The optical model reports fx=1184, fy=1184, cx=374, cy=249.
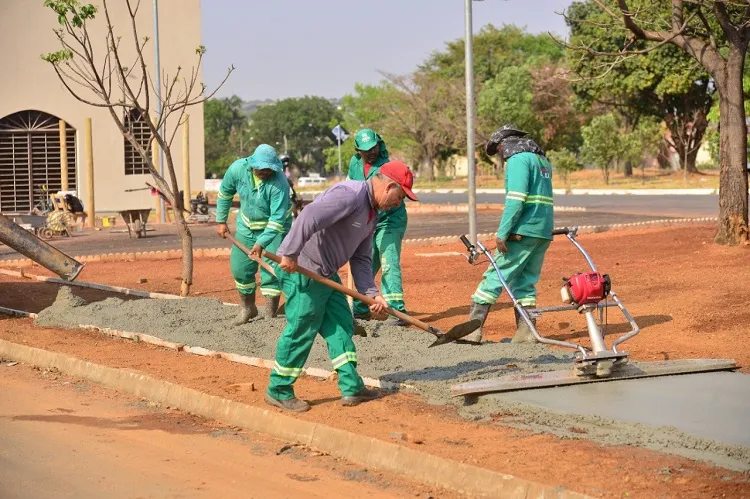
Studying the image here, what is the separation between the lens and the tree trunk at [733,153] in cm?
1661

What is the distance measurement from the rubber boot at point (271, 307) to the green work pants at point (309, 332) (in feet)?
12.4

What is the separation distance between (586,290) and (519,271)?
2.37m

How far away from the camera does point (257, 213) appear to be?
459 inches

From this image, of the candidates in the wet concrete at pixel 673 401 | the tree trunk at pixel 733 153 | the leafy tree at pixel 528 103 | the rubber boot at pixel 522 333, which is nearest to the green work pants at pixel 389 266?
the rubber boot at pixel 522 333

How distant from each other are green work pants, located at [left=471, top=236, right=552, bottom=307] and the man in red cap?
2206 millimetres

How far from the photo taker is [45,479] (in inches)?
260

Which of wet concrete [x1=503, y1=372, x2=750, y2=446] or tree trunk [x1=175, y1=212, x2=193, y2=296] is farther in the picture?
tree trunk [x1=175, y1=212, x2=193, y2=296]

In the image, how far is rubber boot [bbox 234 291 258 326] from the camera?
1194cm

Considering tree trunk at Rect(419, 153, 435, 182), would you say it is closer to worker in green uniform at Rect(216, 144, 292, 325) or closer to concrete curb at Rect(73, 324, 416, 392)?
concrete curb at Rect(73, 324, 416, 392)

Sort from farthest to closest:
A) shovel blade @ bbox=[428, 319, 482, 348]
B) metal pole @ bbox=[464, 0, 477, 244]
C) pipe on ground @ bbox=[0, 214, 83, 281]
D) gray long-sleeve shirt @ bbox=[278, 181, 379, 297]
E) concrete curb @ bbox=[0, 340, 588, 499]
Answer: metal pole @ bbox=[464, 0, 477, 244]
pipe on ground @ bbox=[0, 214, 83, 281]
shovel blade @ bbox=[428, 319, 482, 348]
gray long-sleeve shirt @ bbox=[278, 181, 379, 297]
concrete curb @ bbox=[0, 340, 588, 499]

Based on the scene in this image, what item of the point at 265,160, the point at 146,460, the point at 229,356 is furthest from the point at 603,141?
the point at 146,460

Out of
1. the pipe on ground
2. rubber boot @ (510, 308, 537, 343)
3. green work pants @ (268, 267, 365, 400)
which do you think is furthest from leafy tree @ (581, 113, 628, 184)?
green work pants @ (268, 267, 365, 400)

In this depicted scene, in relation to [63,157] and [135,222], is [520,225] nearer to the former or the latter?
[135,222]

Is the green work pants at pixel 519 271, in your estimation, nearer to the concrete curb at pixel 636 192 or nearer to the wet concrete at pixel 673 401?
the wet concrete at pixel 673 401
